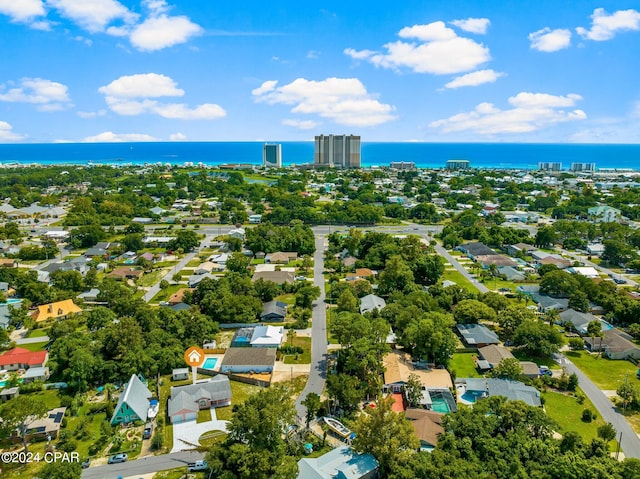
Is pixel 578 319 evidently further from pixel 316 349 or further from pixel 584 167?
pixel 584 167

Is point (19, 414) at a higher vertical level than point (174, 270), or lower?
higher

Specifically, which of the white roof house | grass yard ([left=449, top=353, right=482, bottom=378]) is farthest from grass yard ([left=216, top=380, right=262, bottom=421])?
grass yard ([left=449, top=353, right=482, bottom=378])

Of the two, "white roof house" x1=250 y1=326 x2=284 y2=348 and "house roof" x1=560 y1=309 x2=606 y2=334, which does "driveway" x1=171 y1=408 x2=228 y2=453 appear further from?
"house roof" x1=560 y1=309 x2=606 y2=334

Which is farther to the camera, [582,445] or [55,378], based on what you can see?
[55,378]

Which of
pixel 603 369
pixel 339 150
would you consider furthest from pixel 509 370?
pixel 339 150

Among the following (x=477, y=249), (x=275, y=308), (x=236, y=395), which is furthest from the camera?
(x=477, y=249)

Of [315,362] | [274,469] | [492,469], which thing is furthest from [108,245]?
[492,469]

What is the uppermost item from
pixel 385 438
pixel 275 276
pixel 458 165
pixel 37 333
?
pixel 458 165

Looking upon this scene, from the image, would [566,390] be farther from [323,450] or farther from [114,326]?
[114,326]
